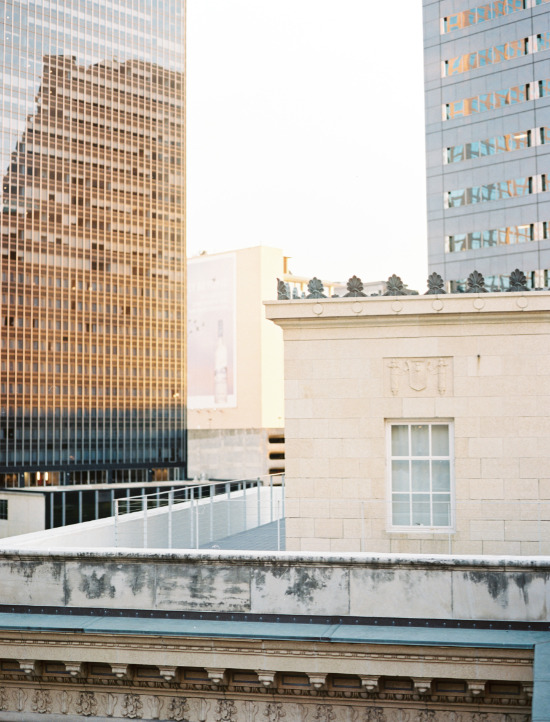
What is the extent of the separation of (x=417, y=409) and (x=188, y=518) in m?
6.70

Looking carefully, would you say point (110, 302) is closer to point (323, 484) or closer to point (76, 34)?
point (76, 34)

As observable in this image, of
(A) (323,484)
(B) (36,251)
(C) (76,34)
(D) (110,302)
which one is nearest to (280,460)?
(D) (110,302)

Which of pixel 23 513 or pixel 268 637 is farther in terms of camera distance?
pixel 23 513

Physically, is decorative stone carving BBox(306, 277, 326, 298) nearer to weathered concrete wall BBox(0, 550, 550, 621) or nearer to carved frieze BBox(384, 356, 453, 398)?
carved frieze BBox(384, 356, 453, 398)

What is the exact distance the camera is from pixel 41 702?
631 inches

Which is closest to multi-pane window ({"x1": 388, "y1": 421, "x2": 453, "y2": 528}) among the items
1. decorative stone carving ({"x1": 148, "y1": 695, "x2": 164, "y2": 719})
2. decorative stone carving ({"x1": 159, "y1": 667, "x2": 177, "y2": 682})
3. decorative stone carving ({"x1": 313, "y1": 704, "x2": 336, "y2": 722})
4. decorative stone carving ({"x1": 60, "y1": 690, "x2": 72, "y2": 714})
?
decorative stone carving ({"x1": 313, "y1": 704, "x2": 336, "y2": 722})

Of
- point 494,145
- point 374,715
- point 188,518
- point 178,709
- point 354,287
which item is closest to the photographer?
point 374,715

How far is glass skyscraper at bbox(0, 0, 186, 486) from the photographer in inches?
5098

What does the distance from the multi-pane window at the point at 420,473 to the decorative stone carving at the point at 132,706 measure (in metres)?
5.91

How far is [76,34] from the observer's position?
5399 inches

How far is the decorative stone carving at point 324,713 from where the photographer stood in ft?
49.2

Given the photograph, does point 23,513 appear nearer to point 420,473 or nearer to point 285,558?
point 420,473

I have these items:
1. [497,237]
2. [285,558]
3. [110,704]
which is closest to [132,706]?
[110,704]

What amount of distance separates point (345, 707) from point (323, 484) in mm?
4631
